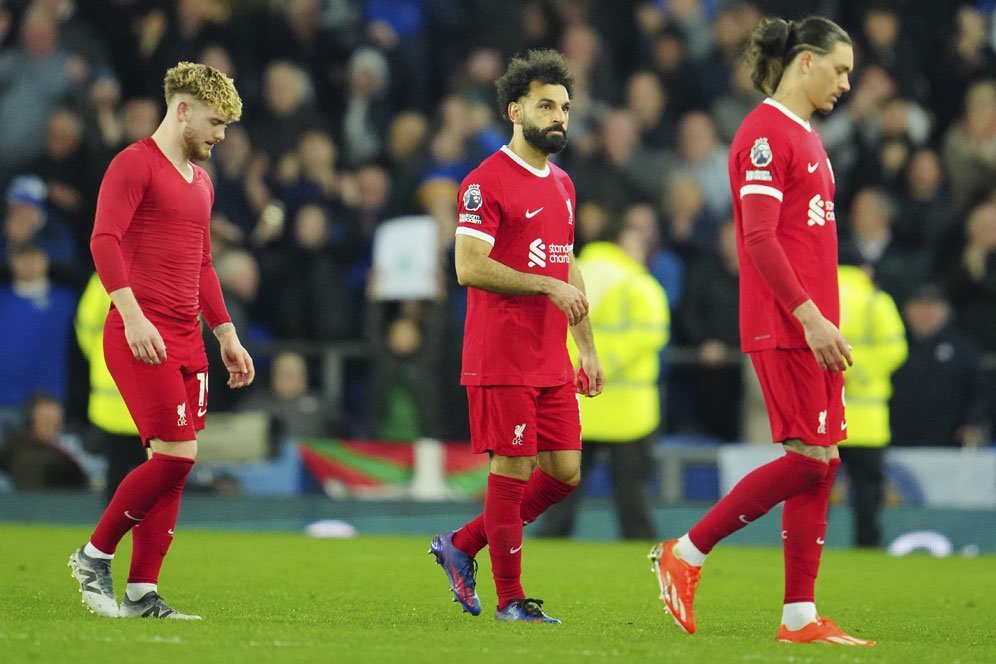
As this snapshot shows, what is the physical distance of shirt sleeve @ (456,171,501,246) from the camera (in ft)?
23.3

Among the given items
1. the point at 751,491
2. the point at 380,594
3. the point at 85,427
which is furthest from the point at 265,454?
the point at 751,491

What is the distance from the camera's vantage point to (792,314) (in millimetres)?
6551

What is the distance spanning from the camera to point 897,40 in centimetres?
1753

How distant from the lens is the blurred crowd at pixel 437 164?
1497cm

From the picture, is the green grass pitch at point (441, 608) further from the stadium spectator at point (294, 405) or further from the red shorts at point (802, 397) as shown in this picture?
the stadium spectator at point (294, 405)

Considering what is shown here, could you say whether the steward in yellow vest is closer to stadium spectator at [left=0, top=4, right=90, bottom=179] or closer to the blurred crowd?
the blurred crowd

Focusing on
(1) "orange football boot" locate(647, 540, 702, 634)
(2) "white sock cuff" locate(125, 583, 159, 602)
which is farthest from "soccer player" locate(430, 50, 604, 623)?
(2) "white sock cuff" locate(125, 583, 159, 602)

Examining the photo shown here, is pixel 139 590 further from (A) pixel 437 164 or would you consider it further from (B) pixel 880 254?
(B) pixel 880 254

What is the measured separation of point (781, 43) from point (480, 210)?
136cm

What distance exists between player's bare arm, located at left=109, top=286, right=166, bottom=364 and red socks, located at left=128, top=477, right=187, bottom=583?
64cm

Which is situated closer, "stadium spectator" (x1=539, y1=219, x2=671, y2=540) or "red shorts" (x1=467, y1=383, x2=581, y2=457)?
"red shorts" (x1=467, y1=383, x2=581, y2=457)

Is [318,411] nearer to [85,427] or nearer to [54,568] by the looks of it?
[85,427]

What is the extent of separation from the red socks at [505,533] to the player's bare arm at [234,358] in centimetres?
115

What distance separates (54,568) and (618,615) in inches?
139
